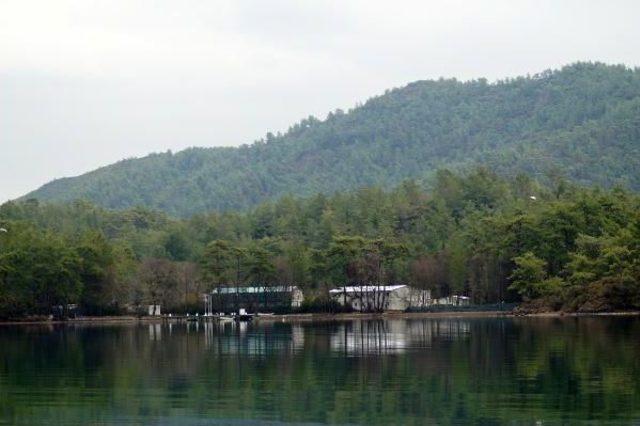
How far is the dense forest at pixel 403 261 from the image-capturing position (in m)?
85.5

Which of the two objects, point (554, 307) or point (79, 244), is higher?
point (79, 244)

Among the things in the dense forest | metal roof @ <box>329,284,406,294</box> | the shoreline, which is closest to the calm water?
the dense forest

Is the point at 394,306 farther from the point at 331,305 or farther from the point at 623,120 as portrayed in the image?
the point at 623,120

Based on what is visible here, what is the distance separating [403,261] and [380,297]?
6.07m

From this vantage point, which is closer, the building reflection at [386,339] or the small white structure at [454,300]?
the building reflection at [386,339]

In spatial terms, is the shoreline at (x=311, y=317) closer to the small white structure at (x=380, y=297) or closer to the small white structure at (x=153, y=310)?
the small white structure at (x=153, y=310)

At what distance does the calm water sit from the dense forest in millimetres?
32486

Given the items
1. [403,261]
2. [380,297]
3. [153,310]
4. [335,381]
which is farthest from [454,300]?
[335,381]

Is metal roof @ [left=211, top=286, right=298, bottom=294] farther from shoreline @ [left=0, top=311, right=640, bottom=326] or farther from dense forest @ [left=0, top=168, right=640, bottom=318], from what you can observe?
shoreline @ [left=0, top=311, right=640, bottom=326]

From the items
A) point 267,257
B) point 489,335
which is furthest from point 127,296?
point 489,335

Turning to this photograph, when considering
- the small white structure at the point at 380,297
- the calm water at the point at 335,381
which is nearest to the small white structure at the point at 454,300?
the small white structure at the point at 380,297

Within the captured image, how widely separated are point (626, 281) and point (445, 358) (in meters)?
40.9

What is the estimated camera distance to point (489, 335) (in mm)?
55438

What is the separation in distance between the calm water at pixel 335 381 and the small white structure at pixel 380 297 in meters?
48.7
